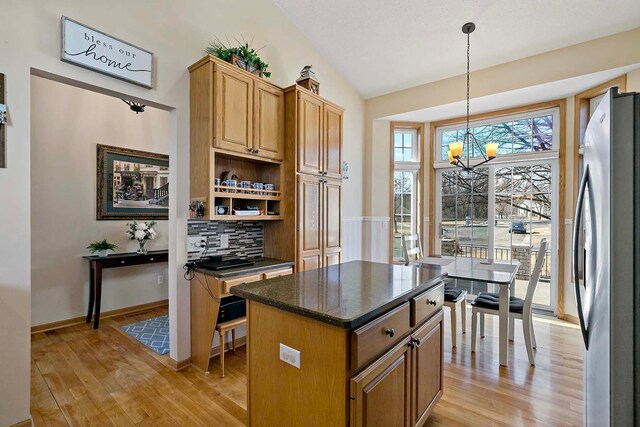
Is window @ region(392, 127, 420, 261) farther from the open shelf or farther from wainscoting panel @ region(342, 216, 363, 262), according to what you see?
the open shelf

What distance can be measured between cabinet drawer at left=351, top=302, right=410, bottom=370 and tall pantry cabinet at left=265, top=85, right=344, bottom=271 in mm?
1736

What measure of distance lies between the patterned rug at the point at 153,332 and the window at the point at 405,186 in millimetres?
3477

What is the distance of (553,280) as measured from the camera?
4.08 meters

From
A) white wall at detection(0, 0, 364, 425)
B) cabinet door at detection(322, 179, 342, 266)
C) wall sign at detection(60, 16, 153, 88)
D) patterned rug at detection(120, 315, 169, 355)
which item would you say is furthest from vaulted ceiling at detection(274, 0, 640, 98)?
patterned rug at detection(120, 315, 169, 355)

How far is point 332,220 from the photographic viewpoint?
11.9 feet

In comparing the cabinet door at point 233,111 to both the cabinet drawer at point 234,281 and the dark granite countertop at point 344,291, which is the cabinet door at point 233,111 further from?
the dark granite countertop at point 344,291

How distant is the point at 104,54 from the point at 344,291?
2.31 m

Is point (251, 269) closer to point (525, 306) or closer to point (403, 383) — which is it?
point (403, 383)

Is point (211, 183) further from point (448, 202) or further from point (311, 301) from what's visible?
point (448, 202)

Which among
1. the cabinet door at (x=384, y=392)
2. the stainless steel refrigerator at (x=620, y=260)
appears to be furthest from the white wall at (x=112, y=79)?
the stainless steel refrigerator at (x=620, y=260)

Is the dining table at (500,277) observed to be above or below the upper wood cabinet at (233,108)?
below

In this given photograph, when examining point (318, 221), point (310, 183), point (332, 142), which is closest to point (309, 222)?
point (318, 221)

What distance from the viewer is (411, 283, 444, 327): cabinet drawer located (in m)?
1.61

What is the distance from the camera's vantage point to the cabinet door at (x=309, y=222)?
125 inches
